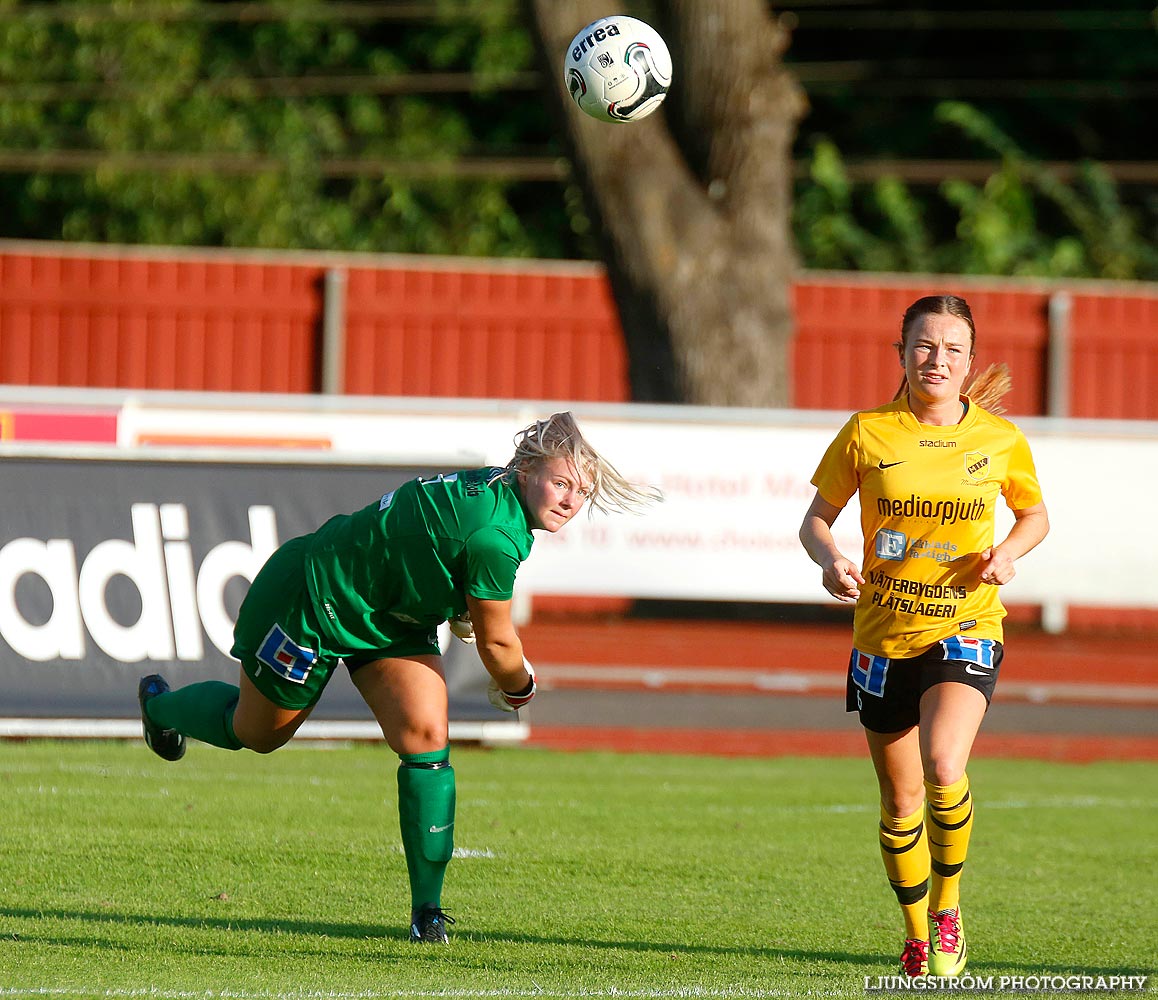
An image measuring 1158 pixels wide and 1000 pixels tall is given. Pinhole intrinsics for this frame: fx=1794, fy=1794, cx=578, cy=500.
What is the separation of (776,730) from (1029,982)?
726cm

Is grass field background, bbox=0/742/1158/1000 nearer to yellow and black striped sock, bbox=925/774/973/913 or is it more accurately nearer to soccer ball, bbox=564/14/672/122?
yellow and black striped sock, bbox=925/774/973/913

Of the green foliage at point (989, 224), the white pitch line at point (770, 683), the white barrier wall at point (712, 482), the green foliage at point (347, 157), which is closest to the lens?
the white barrier wall at point (712, 482)

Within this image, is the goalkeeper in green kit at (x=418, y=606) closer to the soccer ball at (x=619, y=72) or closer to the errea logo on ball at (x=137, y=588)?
the soccer ball at (x=619, y=72)

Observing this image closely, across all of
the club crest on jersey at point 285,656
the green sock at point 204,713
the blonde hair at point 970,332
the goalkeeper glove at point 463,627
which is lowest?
the green sock at point 204,713

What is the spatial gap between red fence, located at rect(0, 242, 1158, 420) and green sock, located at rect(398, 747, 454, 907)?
14982 millimetres

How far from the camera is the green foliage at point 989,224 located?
26.8 m

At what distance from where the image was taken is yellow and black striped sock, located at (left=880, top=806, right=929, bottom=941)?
565cm

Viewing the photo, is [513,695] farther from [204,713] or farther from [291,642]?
[204,713]

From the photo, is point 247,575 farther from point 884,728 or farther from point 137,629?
point 884,728

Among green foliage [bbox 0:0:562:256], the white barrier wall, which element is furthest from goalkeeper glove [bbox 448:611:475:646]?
green foliage [bbox 0:0:562:256]

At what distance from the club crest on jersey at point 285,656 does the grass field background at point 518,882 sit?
87cm

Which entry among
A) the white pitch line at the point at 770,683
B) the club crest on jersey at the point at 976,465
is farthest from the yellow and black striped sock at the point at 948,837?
the white pitch line at the point at 770,683

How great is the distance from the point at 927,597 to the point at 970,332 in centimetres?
84

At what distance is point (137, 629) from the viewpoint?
10164 millimetres
